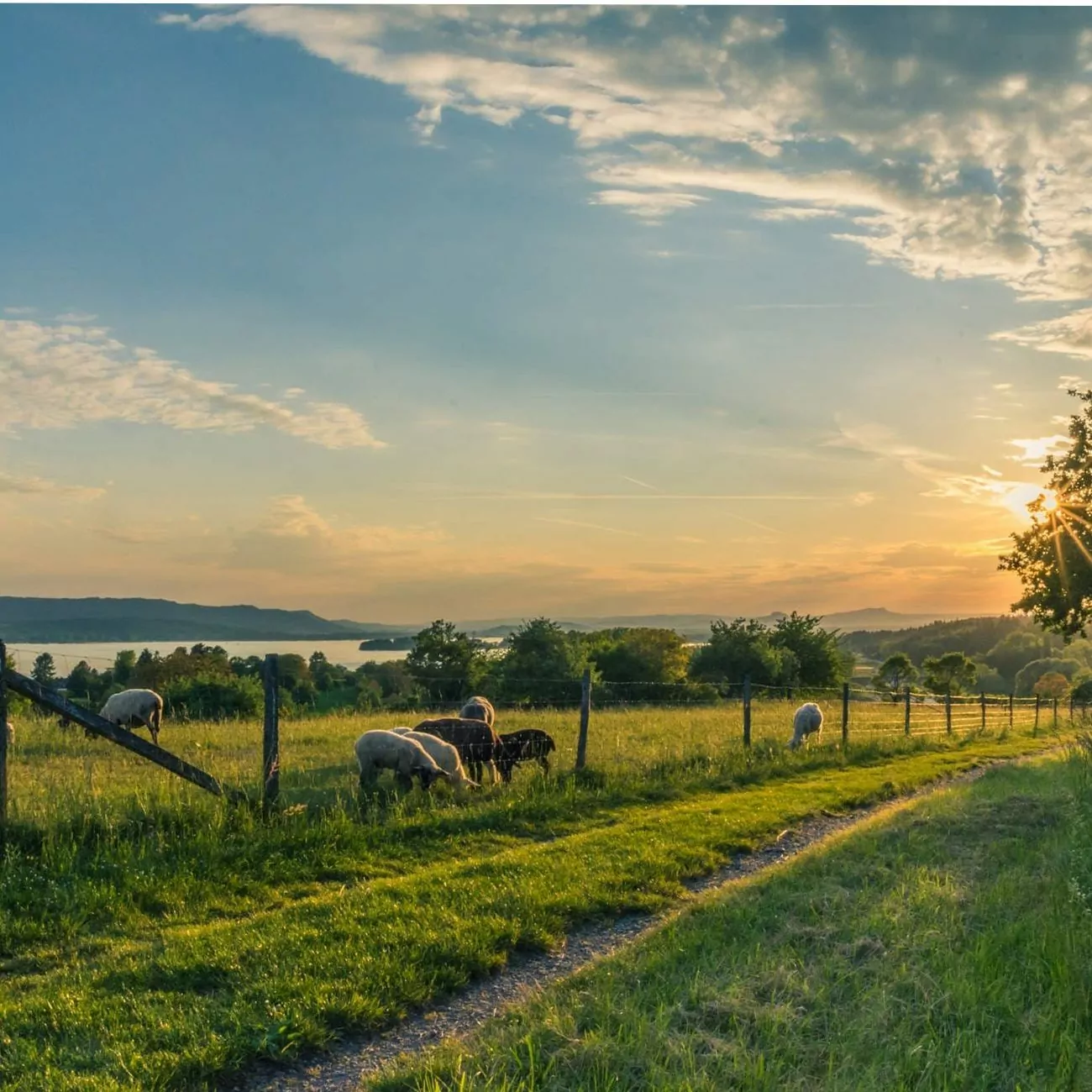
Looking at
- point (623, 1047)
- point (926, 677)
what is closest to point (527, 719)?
point (623, 1047)

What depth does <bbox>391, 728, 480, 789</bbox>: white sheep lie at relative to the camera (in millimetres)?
14273

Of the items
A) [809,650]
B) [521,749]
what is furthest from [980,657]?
[521,749]

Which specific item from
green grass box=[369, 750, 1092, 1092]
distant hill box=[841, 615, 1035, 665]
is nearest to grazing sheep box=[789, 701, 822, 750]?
green grass box=[369, 750, 1092, 1092]

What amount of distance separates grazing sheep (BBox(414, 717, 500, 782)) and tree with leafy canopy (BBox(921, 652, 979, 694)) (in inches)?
2324

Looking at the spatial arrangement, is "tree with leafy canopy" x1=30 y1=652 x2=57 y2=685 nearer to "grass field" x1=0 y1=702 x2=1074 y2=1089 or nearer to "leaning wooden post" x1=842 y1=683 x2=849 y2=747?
→ "grass field" x1=0 y1=702 x2=1074 y2=1089

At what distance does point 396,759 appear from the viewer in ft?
46.3

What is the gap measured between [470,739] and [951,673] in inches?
2415

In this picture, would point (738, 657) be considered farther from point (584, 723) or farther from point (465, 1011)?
point (465, 1011)

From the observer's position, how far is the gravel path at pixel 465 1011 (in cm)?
528

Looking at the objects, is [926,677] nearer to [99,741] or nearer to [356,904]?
[99,741]

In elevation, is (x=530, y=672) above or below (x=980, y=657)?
above

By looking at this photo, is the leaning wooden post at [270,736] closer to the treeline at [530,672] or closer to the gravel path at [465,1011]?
the treeline at [530,672]

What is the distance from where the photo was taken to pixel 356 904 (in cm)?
802

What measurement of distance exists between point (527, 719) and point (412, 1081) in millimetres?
21863
